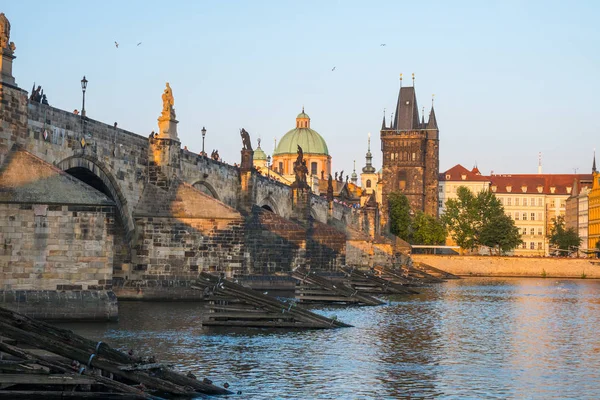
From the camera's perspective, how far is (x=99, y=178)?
34781 millimetres

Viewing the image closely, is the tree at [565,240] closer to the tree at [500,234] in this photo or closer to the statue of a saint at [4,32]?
the tree at [500,234]

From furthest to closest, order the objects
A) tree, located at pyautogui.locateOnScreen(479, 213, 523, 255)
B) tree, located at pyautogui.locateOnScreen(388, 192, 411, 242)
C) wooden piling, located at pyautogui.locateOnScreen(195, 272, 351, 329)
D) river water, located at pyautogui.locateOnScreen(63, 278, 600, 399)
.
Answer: tree, located at pyautogui.locateOnScreen(388, 192, 411, 242)
tree, located at pyautogui.locateOnScreen(479, 213, 523, 255)
wooden piling, located at pyautogui.locateOnScreen(195, 272, 351, 329)
river water, located at pyautogui.locateOnScreen(63, 278, 600, 399)

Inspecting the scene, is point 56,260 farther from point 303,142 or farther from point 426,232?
point 303,142

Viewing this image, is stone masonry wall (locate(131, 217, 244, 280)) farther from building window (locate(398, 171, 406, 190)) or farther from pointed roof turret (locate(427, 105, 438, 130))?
pointed roof turret (locate(427, 105, 438, 130))

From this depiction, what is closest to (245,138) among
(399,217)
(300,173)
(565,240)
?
(300,173)

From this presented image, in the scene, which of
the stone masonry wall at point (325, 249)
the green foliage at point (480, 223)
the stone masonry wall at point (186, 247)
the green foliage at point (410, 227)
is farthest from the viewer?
the green foliage at point (410, 227)

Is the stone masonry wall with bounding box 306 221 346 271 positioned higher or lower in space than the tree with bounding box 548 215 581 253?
lower

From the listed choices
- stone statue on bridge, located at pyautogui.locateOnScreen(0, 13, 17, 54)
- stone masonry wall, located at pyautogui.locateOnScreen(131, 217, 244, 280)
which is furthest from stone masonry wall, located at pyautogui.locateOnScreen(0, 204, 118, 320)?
stone masonry wall, located at pyautogui.locateOnScreen(131, 217, 244, 280)

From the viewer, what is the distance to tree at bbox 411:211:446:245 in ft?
386

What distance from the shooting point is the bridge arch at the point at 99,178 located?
32531mm

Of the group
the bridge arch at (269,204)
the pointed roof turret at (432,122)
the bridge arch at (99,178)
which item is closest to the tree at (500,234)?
the pointed roof turret at (432,122)

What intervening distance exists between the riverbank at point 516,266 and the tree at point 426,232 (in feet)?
63.1

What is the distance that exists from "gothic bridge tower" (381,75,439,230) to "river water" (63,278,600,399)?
11238 cm

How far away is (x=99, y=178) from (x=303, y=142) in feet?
463
